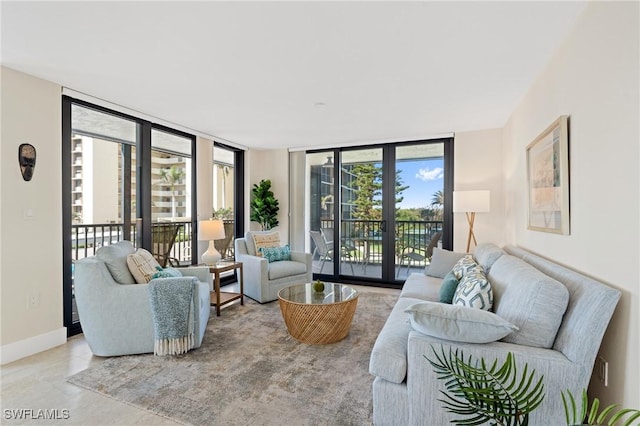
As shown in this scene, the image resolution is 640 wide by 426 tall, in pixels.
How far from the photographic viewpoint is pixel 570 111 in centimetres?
199

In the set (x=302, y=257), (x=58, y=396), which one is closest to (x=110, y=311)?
(x=58, y=396)

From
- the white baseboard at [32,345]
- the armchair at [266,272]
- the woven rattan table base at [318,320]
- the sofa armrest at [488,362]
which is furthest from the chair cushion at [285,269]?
the sofa armrest at [488,362]

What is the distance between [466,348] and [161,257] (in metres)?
4.07

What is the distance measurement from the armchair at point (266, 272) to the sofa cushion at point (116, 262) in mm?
1595

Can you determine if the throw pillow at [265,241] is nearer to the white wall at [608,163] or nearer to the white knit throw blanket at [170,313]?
the white knit throw blanket at [170,313]

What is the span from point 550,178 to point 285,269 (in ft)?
10.1

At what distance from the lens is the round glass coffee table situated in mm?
2797

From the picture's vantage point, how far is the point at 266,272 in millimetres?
4109

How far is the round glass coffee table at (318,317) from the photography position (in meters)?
2.80

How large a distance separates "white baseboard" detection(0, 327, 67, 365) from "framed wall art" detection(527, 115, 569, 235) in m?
4.22

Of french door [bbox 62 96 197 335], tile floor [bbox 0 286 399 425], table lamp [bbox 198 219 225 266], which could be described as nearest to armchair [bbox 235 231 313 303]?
table lamp [bbox 198 219 225 266]

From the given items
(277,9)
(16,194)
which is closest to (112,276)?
(16,194)

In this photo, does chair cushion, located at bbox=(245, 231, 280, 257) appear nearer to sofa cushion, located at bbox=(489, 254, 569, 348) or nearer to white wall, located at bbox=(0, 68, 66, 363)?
white wall, located at bbox=(0, 68, 66, 363)

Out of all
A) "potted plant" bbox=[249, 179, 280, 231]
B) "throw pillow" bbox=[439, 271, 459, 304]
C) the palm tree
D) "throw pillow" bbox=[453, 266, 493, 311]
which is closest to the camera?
"throw pillow" bbox=[453, 266, 493, 311]
